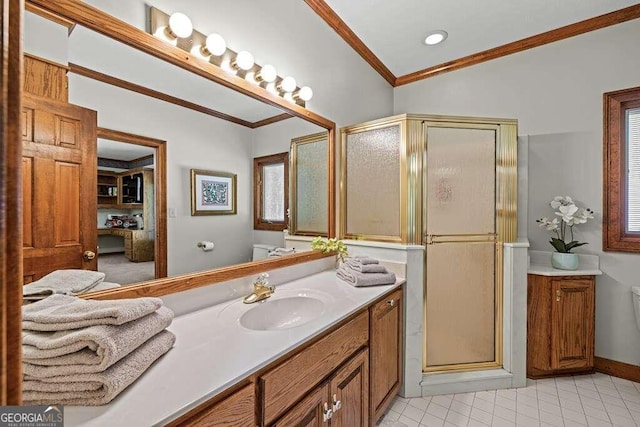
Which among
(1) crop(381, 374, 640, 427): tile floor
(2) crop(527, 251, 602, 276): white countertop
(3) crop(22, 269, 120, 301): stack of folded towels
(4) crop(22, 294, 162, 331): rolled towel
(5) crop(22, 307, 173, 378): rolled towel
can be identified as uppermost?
(3) crop(22, 269, 120, 301): stack of folded towels

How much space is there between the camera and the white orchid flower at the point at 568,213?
2100mm

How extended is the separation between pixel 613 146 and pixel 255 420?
2.97 metres

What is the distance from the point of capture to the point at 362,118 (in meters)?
2.44

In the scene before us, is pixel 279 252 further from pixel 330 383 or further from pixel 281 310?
pixel 330 383

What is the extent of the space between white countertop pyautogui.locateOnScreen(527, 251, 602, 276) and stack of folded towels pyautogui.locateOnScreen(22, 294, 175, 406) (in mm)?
2476

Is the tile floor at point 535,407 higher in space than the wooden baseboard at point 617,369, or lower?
lower

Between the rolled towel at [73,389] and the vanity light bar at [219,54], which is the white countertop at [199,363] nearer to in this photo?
the rolled towel at [73,389]

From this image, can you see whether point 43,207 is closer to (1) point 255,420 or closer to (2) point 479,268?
(1) point 255,420

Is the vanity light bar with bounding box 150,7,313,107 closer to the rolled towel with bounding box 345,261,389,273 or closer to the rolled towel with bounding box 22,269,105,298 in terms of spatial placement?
the rolled towel with bounding box 22,269,105,298

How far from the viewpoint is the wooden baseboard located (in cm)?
201

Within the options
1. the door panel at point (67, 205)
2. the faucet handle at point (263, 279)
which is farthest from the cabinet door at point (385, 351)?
the door panel at point (67, 205)

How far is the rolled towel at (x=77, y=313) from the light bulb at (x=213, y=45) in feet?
3.38

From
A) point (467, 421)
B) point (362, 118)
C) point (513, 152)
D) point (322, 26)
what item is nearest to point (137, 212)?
point (322, 26)

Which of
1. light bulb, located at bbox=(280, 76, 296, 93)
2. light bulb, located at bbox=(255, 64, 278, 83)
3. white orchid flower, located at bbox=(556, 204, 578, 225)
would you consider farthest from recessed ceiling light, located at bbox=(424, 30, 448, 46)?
white orchid flower, located at bbox=(556, 204, 578, 225)
